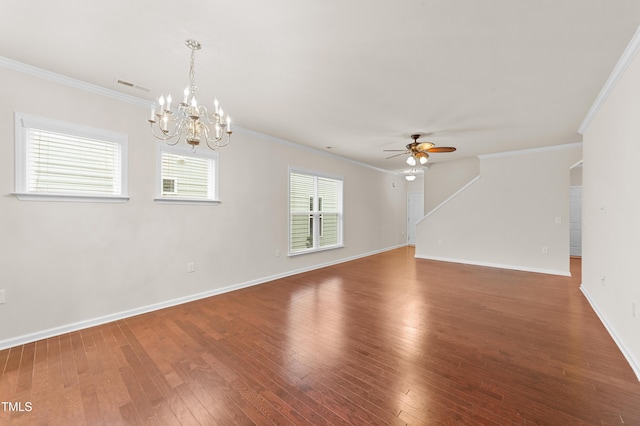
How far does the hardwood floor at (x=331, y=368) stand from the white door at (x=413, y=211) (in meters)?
5.83

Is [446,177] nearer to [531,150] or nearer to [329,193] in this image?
[531,150]

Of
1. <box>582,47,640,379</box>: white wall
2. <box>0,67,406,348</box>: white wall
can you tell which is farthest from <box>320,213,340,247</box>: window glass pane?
<box>582,47,640,379</box>: white wall

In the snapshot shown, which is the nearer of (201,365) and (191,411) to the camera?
(191,411)

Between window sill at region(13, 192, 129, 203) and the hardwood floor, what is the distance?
1430mm

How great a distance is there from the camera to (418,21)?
1.86m

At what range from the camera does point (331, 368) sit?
83.5 inches

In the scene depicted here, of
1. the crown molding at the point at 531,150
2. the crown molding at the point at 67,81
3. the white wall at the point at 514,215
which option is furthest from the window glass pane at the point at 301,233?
the crown molding at the point at 531,150

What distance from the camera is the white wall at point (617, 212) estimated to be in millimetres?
2139

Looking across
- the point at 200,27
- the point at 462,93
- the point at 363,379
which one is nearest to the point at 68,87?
the point at 200,27

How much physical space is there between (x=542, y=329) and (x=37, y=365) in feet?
16.1

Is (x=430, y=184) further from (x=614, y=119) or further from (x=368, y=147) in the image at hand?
(x=614, y=119)

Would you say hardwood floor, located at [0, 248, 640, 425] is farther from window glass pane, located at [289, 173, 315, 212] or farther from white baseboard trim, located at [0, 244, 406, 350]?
window glass pane, located at [289, 173, 315, 212]

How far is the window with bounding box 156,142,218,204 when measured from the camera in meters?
3.47

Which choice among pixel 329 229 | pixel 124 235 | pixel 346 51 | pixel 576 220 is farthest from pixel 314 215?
pixel 576 220
